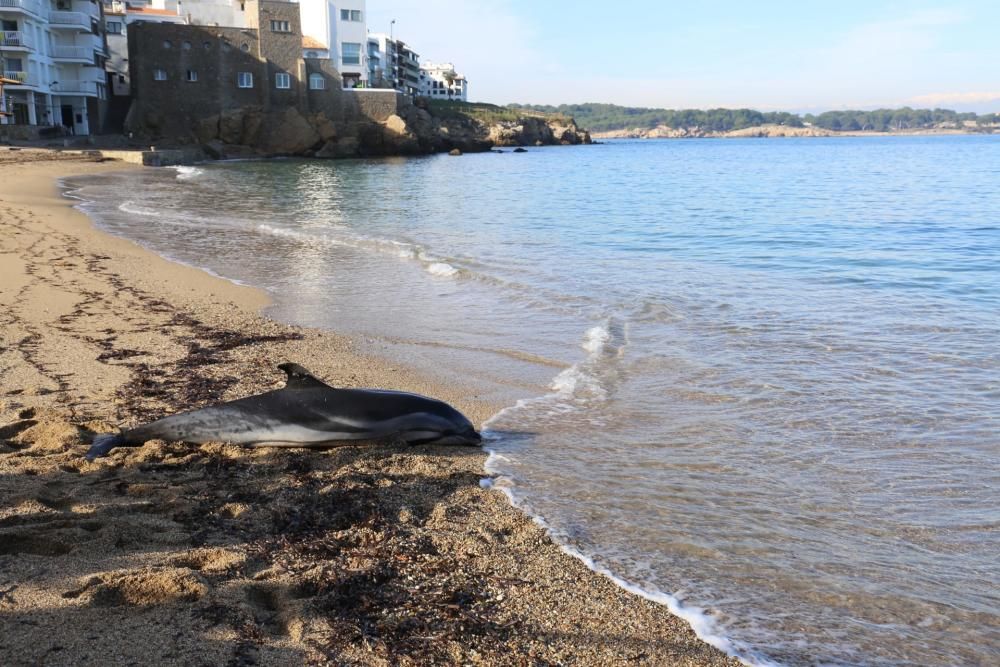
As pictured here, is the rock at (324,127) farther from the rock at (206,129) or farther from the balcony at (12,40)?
the balcony at (12,40)

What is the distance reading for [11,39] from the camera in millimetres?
52312

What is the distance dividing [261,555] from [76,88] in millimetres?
67455

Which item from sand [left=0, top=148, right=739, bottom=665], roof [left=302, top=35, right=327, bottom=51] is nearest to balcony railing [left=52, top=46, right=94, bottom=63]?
roof [left=302, top=35, right=327, bottom=51]

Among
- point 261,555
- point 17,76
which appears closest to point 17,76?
point 17,76

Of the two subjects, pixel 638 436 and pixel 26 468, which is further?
pixel 638 436

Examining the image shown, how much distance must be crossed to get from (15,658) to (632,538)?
299 cm

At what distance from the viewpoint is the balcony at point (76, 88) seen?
2346 inches

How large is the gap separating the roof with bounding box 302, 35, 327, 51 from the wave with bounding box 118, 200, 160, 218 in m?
54.0

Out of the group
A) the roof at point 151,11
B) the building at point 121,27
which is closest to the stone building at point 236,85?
the building at point 121,27

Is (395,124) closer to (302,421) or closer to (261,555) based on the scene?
(302,421)

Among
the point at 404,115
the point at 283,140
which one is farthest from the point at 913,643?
the point at 404,115

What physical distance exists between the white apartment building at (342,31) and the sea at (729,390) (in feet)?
204

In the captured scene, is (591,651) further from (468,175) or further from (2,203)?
(468,175)

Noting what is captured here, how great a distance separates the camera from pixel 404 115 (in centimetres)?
8100
